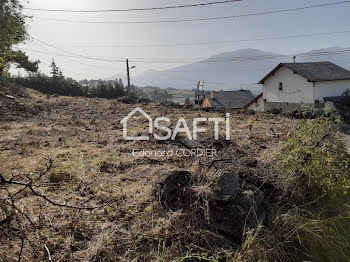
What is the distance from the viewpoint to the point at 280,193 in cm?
296

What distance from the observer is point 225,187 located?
2.57 meters

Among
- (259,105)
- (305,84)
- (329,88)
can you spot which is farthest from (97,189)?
(259,105)

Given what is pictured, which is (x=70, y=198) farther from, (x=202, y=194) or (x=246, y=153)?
(x=246, y=153)

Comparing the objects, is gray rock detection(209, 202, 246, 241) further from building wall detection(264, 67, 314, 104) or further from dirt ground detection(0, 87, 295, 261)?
building wall detection(264, 67, 314, 104)

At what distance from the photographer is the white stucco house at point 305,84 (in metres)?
17.9

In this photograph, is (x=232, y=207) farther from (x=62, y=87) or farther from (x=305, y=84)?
(x=62, y=87)

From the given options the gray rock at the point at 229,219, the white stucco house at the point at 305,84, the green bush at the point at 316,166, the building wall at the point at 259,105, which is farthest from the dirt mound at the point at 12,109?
the building wall at the point at 259,105

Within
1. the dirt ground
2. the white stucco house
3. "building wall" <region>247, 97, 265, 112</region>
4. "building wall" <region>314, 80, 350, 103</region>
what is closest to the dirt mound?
the dirt ground

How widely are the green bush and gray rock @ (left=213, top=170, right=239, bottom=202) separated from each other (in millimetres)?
782

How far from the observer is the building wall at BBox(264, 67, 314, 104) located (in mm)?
18250

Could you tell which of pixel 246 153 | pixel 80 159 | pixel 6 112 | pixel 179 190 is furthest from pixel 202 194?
pixel 6 112

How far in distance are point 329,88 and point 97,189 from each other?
20.6 m

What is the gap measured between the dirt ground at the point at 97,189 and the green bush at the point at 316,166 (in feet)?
1.31

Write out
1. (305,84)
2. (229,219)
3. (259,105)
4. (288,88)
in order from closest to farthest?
(229,219) → (305,84) → (288,88) → (259,105)
